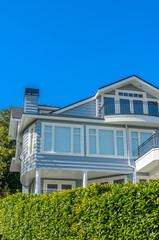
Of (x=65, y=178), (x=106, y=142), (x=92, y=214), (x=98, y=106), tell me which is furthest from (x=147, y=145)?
(x=92, y=214)

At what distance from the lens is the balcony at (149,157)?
16.3m

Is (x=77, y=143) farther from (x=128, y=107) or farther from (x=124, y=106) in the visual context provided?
(x=128, y=107)

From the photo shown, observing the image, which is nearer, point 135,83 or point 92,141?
point 92,141

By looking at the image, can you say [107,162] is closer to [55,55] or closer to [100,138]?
[100,138]

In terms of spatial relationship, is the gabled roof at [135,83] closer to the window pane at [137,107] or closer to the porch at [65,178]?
the window pane at [137,107]

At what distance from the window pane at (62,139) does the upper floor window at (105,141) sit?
1.19m

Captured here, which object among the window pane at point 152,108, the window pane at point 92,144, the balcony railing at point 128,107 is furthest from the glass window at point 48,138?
the window pane at point 152,108

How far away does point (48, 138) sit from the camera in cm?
1738

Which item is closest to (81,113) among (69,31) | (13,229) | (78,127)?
(78,127)

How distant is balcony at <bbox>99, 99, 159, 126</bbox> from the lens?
60.0 ft

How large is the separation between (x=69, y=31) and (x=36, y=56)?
10.5 feet

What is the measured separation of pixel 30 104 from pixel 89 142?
4204 mm

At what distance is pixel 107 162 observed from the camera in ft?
58.1

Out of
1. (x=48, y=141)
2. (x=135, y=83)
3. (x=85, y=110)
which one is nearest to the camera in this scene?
(x=48, y=141)
